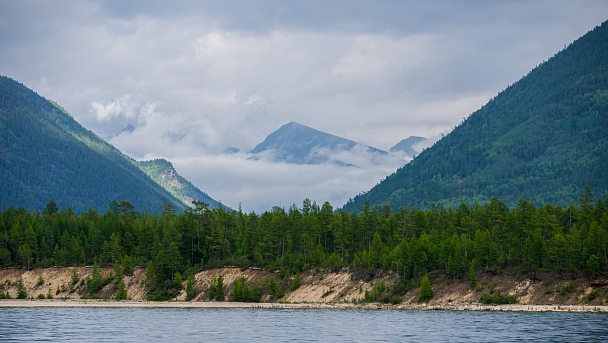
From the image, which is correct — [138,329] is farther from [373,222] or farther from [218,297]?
[373,222]

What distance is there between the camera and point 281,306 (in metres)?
164

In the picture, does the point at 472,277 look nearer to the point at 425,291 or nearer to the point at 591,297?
the point at 425,291

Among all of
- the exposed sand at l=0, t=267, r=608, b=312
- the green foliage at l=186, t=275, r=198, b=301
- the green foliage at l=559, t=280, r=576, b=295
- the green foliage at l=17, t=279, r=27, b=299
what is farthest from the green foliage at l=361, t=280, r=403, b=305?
the green foliage at l=17, t=279, r=27, b=299

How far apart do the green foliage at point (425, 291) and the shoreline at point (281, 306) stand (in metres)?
2.99

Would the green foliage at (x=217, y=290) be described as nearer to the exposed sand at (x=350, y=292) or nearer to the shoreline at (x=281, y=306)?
the exposed sand at (x=350, y=292)

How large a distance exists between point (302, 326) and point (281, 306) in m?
54.0

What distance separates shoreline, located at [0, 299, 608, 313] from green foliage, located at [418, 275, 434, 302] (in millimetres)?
2990

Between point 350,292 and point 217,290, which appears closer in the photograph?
point 350,292

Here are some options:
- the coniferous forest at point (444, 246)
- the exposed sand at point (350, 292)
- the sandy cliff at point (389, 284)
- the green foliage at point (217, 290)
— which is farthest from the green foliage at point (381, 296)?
the green foliage at point (217, 290)

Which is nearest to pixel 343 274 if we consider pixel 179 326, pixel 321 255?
pixel 321 255

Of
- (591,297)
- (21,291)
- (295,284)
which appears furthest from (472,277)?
(21,291)

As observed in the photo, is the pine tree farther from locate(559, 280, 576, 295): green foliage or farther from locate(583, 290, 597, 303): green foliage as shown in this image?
locate(583, 290, 597, 303): green foliage

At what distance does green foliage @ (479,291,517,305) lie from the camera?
490ft

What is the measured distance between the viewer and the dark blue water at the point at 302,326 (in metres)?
91.6
